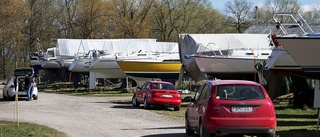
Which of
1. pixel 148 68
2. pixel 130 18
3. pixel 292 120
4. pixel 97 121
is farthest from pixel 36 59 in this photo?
pixel 292 120

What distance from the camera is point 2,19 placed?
199ft

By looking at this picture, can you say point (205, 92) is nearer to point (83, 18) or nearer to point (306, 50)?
point (306, 50)

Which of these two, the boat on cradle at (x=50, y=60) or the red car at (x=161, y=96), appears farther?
the boat on cradle at (x=50, y=60)

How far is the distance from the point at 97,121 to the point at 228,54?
12684 mm

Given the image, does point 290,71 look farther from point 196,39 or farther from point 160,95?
point 196,39

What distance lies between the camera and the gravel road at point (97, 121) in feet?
61.7

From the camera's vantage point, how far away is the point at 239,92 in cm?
1551

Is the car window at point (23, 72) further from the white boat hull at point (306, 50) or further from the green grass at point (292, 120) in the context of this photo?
the white boat hull at point (306, 50)

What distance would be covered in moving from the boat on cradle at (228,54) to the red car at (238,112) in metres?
16.0

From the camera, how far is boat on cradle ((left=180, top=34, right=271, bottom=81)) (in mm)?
32250

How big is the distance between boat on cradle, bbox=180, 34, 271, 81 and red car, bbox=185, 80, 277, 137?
630 inches

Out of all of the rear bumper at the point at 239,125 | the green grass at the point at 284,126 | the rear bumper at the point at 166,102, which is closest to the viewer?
the rear bumper at the point at 239,125

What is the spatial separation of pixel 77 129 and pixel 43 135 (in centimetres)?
252

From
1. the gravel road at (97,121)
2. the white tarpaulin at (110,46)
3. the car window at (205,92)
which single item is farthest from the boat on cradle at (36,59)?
the car window at (205,92)
